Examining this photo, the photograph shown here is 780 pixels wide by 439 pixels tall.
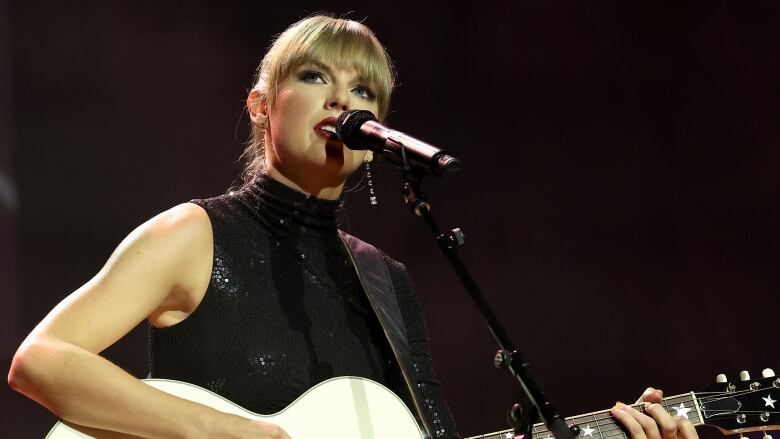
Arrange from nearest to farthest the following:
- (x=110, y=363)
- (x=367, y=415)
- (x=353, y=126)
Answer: (x=110, y=363) < (x=353, y=126) < (x=367, y=415)

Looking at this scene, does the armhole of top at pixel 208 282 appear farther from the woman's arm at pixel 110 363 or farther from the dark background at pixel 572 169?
the dark background at pixel 572 169

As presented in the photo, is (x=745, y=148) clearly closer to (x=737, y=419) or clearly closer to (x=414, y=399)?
(x=737, y=419)

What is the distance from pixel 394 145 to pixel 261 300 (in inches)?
24.3

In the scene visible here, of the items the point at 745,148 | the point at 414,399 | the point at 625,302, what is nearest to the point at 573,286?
the point at 625,302

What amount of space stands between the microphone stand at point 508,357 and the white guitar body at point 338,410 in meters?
0.41

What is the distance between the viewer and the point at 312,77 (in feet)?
7.07

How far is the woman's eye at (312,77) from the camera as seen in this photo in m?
2.15

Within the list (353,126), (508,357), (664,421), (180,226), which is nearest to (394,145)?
(353,126)

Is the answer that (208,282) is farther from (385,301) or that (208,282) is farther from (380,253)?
(380,253)

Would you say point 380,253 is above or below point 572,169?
below

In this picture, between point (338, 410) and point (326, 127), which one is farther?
point (326, 127)

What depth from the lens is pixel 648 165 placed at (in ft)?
12.5

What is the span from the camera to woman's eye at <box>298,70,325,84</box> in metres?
2.15

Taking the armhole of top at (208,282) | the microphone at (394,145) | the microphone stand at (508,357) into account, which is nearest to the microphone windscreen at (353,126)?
the microphone at (394,145)
